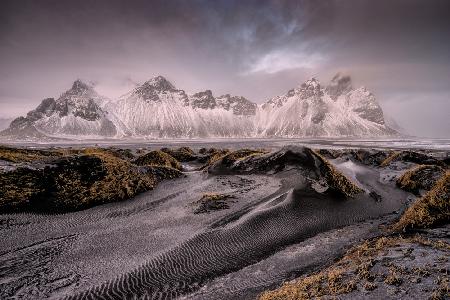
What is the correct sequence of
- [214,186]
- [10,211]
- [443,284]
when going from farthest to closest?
[214,186] → [10,211] → [443,284]

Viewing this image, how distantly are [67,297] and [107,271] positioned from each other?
3.39 feet

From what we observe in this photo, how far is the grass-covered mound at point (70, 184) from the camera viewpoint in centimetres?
1006

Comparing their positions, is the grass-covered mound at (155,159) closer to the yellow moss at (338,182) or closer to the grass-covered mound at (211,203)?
the grass-covered mound at (211,203)

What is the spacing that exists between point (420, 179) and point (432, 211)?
826 cm

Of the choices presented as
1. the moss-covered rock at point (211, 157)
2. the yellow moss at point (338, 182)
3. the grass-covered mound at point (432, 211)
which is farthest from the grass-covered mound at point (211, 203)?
the moss-covered rock at point (211, 157)

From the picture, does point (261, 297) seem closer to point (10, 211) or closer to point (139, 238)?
point (139, 238)

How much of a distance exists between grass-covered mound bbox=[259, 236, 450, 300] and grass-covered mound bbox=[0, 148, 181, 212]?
7813 mm

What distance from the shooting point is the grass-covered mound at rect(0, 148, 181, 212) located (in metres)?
10.1

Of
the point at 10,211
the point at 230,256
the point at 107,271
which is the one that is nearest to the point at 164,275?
the point at 107,271

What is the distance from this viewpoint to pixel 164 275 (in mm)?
6594

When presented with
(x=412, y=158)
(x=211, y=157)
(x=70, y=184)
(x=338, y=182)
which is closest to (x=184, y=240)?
(x=70, y=184)

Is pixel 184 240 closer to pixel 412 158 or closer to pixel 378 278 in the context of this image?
pixel 378 278

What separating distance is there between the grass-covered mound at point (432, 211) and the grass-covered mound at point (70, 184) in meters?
9.32

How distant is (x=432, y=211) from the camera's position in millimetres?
7891
